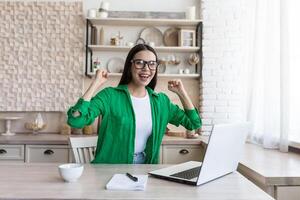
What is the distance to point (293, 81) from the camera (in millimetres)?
2279

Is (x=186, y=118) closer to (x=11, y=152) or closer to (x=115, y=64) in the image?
(x=115, y=64)

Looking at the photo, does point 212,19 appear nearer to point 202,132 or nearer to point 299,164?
point 202,132

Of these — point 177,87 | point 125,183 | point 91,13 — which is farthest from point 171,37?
point 125,183

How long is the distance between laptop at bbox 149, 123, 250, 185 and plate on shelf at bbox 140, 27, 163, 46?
7.21ft

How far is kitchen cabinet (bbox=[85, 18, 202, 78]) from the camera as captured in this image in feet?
11.0

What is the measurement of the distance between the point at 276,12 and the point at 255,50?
0.41 metres

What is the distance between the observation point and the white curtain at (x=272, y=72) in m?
2.28

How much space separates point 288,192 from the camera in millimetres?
1596

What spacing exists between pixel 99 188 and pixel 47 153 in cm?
185

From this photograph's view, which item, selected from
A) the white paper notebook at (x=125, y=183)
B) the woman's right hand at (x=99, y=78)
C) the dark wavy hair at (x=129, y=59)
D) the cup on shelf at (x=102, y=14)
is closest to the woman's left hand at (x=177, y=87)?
the dark wavy hair at (x=129, y=59)

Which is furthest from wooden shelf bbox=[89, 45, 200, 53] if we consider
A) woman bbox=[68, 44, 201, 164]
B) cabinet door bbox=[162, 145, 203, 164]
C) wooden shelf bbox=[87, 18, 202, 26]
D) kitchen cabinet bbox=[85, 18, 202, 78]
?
woman bbox=[68, 44, 201, 164]

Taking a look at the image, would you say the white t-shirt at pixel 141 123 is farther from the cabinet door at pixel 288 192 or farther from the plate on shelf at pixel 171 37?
the plate on shelf at pixel 171 37

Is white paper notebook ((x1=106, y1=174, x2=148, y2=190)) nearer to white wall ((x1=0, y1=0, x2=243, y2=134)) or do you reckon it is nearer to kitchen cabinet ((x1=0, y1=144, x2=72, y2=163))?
kitchen cabinet ((x1=0, y1=144, x2=72, y2=163))

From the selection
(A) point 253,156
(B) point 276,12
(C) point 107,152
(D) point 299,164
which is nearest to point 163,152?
(A) point 253,156
